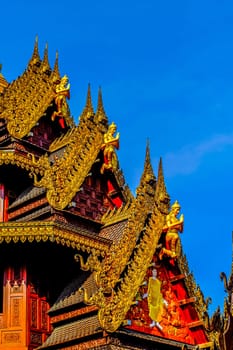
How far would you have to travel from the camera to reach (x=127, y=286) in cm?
1283

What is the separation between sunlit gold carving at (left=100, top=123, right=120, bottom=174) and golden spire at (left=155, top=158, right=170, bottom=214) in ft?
8.59

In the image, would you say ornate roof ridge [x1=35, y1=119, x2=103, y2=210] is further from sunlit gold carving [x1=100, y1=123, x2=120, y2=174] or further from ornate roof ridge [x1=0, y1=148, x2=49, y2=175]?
ornate roof ridge [x1=0, y1=148, x2=49, y2=175]

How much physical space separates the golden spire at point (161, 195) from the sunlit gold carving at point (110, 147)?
262 centimetres

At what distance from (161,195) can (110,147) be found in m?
3.03

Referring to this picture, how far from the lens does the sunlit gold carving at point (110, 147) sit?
17.1 m

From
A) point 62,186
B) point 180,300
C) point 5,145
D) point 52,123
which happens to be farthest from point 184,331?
point 52,123

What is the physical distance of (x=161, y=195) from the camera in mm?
14398

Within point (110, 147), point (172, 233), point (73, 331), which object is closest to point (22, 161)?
point (110, 147)

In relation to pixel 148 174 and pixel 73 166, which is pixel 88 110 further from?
pixel 148 174

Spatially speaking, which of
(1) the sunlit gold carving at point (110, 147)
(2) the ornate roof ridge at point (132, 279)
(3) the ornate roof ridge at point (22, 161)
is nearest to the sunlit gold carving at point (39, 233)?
(2) the ornate roof ridge at point (132, 279)

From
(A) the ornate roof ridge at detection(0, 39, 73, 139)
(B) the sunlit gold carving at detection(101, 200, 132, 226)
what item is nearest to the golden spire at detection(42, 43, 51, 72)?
(A) the ornate roof ridge at detection(0, 39, 73, 139)

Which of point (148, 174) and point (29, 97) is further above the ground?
point (29, 97)

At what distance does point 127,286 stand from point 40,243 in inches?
92.1

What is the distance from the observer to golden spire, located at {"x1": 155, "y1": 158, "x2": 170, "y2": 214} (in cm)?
1433
